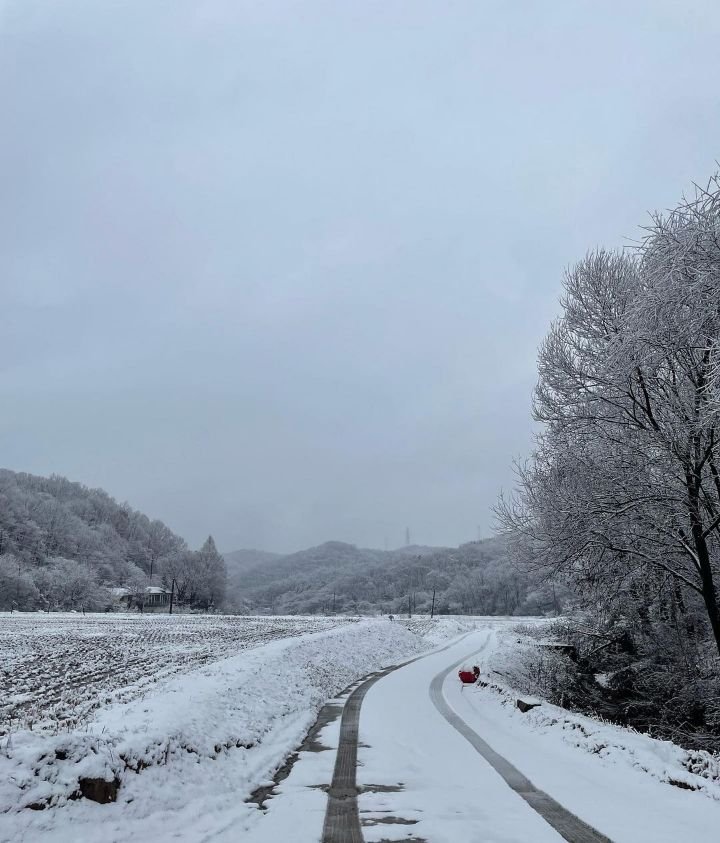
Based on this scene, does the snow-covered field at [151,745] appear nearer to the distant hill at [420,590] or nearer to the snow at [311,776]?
the snow at [311,776]

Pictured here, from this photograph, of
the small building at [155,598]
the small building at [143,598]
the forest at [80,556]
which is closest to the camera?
the forest at [80,556]

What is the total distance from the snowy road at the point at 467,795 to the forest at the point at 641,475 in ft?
15.8

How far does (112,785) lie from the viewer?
5.71 metres

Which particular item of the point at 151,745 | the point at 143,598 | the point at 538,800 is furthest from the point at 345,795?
the point at 143,598

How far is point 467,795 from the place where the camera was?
6500mm

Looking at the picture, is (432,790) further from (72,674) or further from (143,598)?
(143,598)

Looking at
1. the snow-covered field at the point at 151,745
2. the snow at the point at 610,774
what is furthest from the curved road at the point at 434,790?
the snow-covered field at the point at 151,745

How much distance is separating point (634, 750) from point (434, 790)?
10.7ft

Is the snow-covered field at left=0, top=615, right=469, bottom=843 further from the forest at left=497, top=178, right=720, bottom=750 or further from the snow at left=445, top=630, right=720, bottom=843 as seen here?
the forest at left=497, top=178, right=720, bottom=750

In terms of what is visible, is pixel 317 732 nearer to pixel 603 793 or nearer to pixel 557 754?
pixel 557 754

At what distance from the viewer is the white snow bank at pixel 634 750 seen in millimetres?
6848

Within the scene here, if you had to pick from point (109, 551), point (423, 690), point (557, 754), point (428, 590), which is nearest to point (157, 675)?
point (423, 690)

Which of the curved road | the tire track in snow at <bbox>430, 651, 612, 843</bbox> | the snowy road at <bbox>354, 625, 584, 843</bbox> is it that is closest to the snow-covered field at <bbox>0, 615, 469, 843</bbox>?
the curved road

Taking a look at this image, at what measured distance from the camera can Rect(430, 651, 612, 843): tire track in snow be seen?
5277mm
